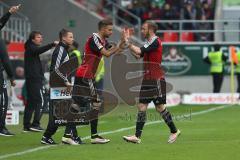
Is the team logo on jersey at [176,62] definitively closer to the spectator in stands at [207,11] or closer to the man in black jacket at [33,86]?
the spectator in stands at [207,11]

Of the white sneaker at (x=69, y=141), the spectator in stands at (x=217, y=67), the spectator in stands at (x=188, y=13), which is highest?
the spectator in stands at (x=188, y=13)

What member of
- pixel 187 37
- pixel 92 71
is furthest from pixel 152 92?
pixel 187 37

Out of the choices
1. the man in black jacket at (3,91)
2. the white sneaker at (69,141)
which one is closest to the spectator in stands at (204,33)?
the man in black jacket at (3,91)

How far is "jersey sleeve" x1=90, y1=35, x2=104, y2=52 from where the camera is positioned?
47.1ft

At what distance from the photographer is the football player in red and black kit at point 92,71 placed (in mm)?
14445

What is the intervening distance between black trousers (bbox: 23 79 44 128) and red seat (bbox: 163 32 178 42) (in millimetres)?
15074

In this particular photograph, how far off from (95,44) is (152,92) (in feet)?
4.46

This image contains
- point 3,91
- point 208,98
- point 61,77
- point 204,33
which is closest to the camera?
point 61,77

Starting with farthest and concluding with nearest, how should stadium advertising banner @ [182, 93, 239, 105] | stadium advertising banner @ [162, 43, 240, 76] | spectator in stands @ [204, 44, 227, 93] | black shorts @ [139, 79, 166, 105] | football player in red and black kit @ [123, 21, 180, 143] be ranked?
stadium advertising banner @ [162, 43, 240, 76]
spectator in stands @ [204, 44, 227, 93]
stadium advertising banner @ [182, 93, 239, 105]
black shorts @ [139, 79, 166, 105]
football player in red and black kit @ [123, 21, 180, 143]

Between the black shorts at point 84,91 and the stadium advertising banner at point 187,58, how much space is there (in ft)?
59.6

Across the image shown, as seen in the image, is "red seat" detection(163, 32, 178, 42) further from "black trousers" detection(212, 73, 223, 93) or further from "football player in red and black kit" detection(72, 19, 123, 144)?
"football player in red and black kit" detection(72, 19, 123, 144)

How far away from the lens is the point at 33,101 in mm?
18531

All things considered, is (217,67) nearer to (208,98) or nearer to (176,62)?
(208,98)

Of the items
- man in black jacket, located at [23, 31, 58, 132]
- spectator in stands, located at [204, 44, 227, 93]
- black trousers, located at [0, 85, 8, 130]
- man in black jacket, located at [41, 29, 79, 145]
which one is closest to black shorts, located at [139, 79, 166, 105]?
man in black jacket, located at [41, 29, 79, 145]
